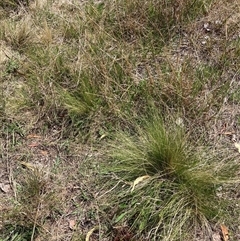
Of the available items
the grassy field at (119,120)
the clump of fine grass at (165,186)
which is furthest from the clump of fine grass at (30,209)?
the clump of fine grass at (165,186)

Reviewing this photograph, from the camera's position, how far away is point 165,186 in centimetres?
273

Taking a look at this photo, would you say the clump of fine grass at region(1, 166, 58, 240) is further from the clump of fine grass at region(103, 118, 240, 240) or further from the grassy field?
the clump of fine grass at region(103, 118, 240, 240)

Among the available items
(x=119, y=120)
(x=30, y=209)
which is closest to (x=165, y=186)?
(x=119, y=120)

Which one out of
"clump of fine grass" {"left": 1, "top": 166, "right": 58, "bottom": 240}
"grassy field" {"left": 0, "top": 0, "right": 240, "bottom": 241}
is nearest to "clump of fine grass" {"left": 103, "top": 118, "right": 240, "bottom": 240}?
"grassy field" {"left": 0, "top": 0, "right": 240, "bottom": 241}

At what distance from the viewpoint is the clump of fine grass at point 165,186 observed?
2.62 m

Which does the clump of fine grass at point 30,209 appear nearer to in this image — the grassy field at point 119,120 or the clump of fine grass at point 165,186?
the grassy field at point 119,120

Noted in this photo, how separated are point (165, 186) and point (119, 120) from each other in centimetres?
66

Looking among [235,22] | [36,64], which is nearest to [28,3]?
[36,64]

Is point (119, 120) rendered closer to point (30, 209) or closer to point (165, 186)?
point (165, 186)

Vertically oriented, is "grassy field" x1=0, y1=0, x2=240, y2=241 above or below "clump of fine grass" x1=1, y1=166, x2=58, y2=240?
above

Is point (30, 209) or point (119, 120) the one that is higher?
point (119, 120)

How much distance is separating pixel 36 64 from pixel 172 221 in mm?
1732

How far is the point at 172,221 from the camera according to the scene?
2.57m

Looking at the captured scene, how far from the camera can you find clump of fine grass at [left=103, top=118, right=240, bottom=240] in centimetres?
262
